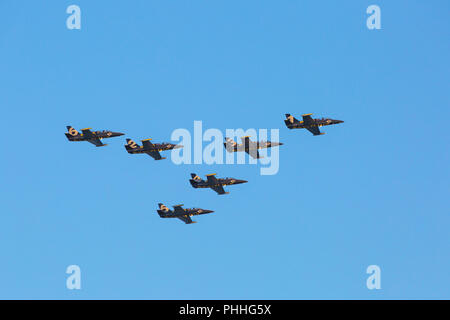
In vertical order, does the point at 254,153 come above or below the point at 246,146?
below

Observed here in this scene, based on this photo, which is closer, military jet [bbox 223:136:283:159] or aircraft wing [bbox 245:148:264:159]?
military jet [bbox 223:136:283:159]

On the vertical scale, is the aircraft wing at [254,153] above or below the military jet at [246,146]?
below

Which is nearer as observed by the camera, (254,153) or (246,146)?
(246,146)

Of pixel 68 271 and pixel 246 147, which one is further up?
pixel 246 147

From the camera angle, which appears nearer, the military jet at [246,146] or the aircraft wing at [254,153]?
the military jet at [246,146]

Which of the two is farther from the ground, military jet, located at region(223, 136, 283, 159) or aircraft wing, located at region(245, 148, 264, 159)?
military jet, located at region(223, 136, 283, 159)
